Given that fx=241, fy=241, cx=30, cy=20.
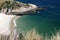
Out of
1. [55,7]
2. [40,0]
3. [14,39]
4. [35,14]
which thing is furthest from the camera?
[40,0]

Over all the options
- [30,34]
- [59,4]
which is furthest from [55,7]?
[30,34]

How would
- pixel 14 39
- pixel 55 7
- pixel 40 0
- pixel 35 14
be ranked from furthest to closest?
pixel 40 0 < pixel 55 7 < pixel 35 14 < pixel 14 39

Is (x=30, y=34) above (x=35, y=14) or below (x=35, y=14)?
above

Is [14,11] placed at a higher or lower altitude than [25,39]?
lower

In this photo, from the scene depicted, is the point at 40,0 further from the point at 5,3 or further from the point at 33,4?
the point at 5,3

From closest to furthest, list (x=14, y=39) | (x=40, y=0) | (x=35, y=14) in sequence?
1. (x=14, y=39)
2. (x=35, y=14)
3. (x=40, y=0)

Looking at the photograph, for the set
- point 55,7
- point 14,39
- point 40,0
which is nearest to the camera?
point 14,39

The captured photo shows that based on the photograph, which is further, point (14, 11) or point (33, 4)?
point (33, 4)

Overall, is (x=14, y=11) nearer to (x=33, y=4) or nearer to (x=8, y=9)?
(x=8, y=9)

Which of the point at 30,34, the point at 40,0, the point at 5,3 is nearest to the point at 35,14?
the point at 5,3
